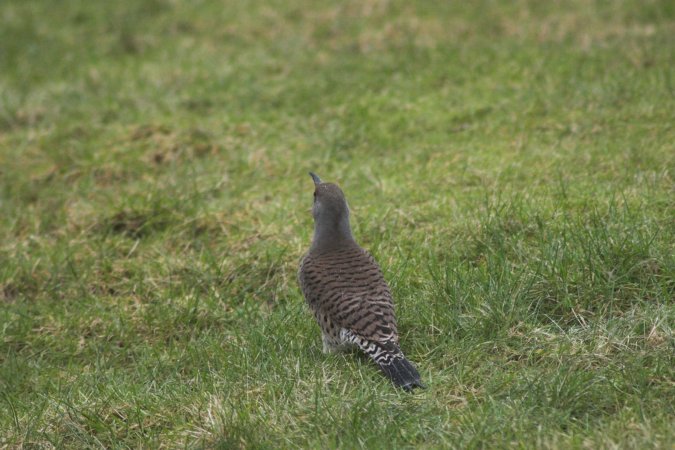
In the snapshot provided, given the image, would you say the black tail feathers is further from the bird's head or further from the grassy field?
the bird's head

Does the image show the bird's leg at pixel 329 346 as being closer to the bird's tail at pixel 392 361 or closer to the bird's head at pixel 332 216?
the bird's tail at pixel 392 361

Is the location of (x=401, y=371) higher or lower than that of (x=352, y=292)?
lower

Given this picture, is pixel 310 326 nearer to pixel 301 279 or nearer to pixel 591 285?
pixel 301 279

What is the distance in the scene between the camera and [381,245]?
6.65m

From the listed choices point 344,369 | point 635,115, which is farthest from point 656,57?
point 344,369

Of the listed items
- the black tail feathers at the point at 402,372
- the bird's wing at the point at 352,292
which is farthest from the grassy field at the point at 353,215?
the bird's wing at the point at 352,292

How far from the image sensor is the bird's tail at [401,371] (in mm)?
4730

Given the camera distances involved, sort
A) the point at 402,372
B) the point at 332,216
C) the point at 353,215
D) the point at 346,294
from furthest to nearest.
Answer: the point at 353,215 < the point at 332,216 < the point at 346,294 < the point at 402,372

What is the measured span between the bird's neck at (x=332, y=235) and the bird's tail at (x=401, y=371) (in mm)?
1069

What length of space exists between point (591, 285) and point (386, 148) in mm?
3267

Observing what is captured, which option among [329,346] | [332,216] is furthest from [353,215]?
[329,346]

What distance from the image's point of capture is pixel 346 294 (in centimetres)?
533

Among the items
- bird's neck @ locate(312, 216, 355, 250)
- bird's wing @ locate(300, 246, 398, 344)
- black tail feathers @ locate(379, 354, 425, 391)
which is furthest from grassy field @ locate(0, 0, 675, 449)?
bird's neck @ locate(312, 216, 355, 250)

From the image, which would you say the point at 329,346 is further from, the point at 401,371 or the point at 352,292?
the point at 401,371
